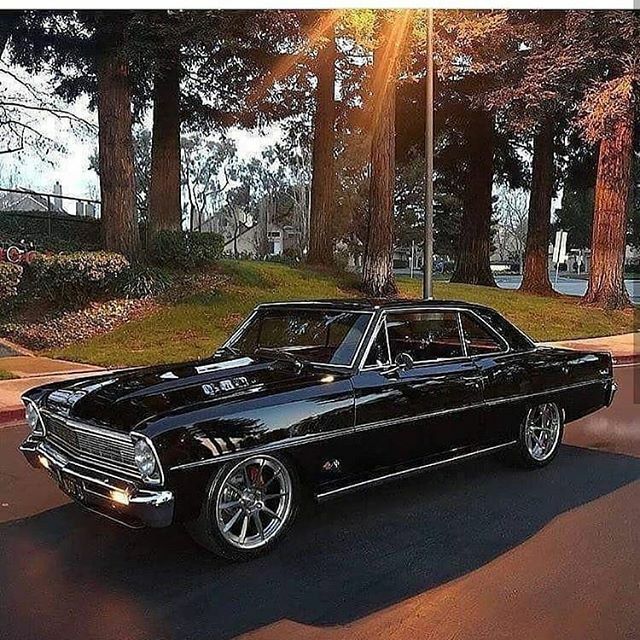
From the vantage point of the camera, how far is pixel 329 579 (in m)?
4.02

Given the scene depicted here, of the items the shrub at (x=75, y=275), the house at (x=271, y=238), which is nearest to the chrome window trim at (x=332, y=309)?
the shrub at (x=75, y=275)

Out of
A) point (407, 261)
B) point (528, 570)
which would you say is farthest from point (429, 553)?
point (407, 261)

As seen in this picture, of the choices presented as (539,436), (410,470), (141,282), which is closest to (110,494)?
(410,470)

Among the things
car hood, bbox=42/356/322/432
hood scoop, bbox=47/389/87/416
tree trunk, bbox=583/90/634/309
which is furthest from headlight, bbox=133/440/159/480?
tree trunk, bbox=583/90/634/309

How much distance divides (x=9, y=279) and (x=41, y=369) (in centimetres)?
356

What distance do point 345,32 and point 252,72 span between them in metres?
2.86

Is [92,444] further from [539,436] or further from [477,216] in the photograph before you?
[477,216]

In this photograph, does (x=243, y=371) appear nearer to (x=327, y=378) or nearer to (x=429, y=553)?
(x=327, y=378)

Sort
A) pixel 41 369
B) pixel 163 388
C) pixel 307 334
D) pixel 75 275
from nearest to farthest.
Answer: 1. pixel 163 388
2. pixel 307 334
3. pixel 41 369
4. pixel 75 275

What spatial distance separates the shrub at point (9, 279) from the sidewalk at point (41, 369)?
200cm

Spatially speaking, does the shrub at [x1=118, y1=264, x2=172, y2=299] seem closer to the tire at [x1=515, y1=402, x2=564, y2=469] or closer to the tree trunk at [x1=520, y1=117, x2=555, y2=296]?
the tire at [x1=515, y1=402, x2=564, y2=469]

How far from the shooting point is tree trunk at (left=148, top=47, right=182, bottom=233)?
20.0 meters

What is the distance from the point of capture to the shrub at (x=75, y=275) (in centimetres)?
1572

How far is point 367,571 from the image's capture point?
4133 millimetres
